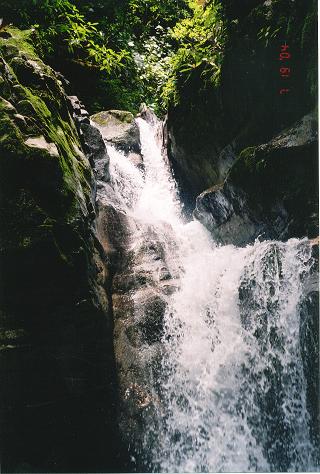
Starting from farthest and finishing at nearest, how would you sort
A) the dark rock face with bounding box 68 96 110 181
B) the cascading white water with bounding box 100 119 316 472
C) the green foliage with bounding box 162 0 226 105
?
the dark rock face with bounding box 68 96 110 181, the green foliage with bounding box 162 0 226 105, the cascading white water with bounding box 100 119 316 472

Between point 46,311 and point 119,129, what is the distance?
6431 millimetres

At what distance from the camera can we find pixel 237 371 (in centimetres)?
437

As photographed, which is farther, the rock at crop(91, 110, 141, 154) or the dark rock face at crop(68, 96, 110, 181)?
the rock at crop(91, 110, 141, 154)

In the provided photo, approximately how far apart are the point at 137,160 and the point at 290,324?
6.15 meters

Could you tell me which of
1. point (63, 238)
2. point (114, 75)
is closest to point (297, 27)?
point (63, 238)

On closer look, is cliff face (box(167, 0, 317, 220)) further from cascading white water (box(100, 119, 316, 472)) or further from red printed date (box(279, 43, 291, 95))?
cascading white water (box(100, 119, 316, 472))

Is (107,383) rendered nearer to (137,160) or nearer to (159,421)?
(159,421)

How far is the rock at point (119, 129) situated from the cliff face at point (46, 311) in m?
4.47

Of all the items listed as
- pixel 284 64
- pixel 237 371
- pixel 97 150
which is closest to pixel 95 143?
pixel 97 150

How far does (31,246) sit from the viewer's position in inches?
141

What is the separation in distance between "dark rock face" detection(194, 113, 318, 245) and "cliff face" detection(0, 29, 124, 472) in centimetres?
260

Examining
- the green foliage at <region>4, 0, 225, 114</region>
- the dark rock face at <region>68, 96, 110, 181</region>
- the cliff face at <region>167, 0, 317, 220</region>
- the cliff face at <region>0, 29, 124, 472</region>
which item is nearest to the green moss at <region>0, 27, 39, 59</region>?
the green foliage at <region>4, 0, 225, 114</region>

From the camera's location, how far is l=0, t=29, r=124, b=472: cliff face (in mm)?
3549

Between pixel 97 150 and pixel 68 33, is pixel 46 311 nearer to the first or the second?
pixel 97 150
